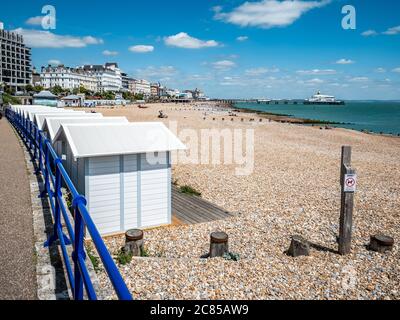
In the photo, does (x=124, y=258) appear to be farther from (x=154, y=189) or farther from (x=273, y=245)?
(x=273, y=245)

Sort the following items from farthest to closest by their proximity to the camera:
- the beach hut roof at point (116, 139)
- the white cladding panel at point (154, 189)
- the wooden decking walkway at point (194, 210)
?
the wooden decking walkway at point (194, 210) → the white cladding panel at point (154, 189) → the beach hut roof at point (116, 139)

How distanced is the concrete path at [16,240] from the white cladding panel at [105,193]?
4.28 feet

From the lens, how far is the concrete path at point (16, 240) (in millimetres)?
3795

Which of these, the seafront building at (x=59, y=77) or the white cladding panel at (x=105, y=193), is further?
the seafront building at (x=59, y=77)

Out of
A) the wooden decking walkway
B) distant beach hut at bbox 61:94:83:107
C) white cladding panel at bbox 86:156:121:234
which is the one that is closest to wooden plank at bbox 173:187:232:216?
the wooden decking walkway

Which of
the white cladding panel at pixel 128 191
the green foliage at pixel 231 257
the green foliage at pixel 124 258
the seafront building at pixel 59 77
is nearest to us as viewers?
the green foliage at pixel 124 258

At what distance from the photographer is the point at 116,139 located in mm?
7945

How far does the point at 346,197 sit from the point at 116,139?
5.14 meters

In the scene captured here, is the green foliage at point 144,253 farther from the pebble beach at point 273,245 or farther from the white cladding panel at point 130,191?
the white cladding panel at point 130,191

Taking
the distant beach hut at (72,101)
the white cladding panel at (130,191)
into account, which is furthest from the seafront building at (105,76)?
the white cladding panel at (130,191)

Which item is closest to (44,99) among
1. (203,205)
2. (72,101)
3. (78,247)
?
(72,101)

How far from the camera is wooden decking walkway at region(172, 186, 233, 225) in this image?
9.06 metres

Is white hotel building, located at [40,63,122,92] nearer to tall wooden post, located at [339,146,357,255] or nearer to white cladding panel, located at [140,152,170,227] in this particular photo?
white cladding panel, located at [140,152,170,227]
